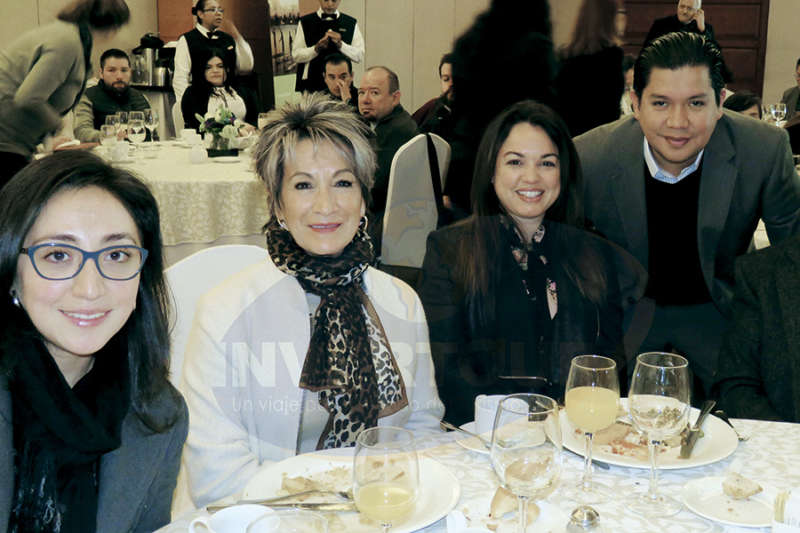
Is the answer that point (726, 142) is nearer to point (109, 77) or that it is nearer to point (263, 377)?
point (263, 377)

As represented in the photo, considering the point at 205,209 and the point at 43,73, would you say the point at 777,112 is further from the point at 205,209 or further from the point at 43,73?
the point at 43,73

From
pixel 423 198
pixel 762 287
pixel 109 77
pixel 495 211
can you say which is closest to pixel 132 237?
pixel 495 211

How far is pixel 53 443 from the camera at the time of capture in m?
1.25

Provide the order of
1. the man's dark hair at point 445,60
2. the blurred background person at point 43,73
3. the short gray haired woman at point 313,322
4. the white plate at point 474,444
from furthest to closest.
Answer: the man's dark hair at point 445,60 < the blurred background person at point 43,73 < the short gray haired woman at point 313,322 < the white plate at point 474,444

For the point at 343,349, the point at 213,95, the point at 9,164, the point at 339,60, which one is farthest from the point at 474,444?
the point at 213,95

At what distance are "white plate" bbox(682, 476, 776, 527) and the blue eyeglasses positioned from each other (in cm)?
95

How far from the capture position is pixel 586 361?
1269 millimetres

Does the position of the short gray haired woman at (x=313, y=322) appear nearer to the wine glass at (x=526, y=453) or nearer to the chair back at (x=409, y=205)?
the wine glass at (x=526, y=453)

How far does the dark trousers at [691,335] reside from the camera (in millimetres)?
2520

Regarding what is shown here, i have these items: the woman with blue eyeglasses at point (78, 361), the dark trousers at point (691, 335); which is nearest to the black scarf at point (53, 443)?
the woman with blue eyeglasses at point (78, 361)

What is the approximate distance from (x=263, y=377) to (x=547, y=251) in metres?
0.96

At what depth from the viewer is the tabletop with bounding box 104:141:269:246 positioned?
3.60 metres

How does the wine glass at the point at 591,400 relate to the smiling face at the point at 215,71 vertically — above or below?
below

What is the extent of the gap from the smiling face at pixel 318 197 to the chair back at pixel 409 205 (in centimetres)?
194
